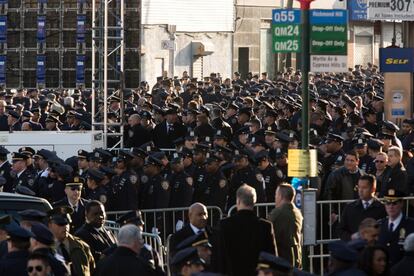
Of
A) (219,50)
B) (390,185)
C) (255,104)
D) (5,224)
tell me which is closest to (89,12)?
(255,104)

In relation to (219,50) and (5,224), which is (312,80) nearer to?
(219,50)

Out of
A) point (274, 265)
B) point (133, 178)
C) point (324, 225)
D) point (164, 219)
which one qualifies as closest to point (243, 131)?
point (133, 178)

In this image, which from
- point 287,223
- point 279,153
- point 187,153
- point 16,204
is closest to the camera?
point 16,204

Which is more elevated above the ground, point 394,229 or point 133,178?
point 133,178

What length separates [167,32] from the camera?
46.3 meters

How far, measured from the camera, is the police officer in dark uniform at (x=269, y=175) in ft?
67.8

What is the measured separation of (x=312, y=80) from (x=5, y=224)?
121ft

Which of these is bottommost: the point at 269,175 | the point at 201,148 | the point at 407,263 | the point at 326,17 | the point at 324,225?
the point at 324,225

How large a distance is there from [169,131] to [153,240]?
10.1 metres

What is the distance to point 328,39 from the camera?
1576 cm

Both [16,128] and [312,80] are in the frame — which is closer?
[16,128]

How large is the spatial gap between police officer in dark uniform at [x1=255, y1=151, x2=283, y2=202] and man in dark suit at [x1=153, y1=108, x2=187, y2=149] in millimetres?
7300

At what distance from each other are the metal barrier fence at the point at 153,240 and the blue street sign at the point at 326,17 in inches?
120

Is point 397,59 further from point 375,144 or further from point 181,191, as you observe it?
point 181,191
